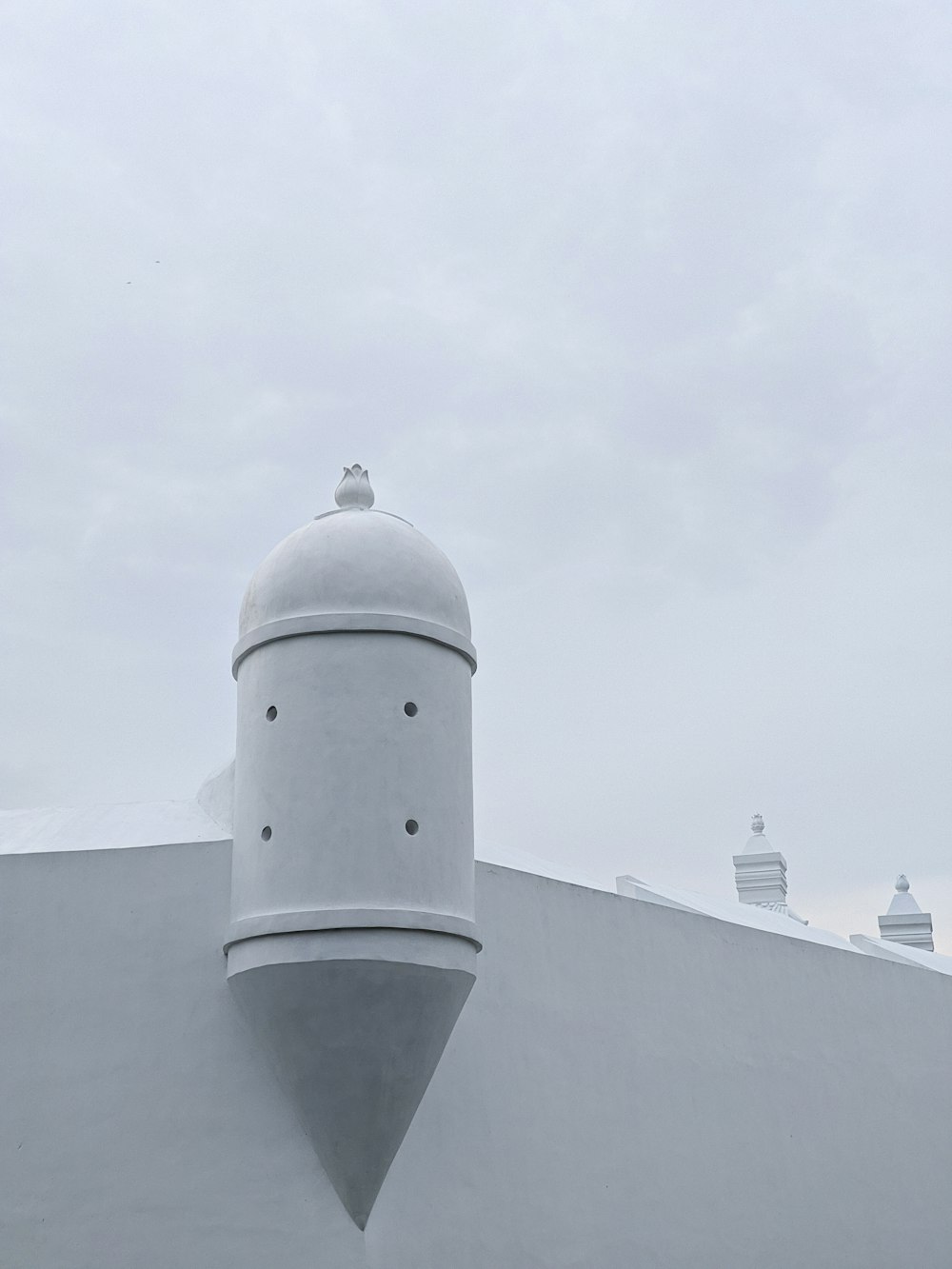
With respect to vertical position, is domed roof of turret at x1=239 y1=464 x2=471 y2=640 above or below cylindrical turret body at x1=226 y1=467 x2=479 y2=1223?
above

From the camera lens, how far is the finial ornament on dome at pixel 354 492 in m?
10.7

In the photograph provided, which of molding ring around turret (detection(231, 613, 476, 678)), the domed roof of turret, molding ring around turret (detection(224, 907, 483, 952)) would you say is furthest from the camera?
the domed roof of turret

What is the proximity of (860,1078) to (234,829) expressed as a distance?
9179 mm

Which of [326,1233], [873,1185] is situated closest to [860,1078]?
[873,1185]

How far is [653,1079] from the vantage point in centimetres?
1263

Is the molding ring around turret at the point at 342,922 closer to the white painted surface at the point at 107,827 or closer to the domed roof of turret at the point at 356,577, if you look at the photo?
the white painted surface at the point at 107,827

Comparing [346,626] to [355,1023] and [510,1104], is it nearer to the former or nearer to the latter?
[355,1023]

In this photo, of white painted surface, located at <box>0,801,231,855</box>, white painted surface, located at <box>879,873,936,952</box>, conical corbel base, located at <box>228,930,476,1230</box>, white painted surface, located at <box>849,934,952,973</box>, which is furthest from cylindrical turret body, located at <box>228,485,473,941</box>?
white painted surface, located at <box>879,873,936,952</box>

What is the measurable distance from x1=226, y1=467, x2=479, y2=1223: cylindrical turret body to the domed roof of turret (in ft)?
0.05

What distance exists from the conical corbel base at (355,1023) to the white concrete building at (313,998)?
2 cm

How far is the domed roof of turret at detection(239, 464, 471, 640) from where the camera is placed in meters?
9.66

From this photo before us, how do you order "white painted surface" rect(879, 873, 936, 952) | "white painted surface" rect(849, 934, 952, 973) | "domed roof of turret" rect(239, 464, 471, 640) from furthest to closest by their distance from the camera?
"white painted surface" rect(879, 873, 936, 952) → "white painted surface" rect(849, 934, 952, 973) → "domed roof of turret" rect(239, 464, 471, 640)

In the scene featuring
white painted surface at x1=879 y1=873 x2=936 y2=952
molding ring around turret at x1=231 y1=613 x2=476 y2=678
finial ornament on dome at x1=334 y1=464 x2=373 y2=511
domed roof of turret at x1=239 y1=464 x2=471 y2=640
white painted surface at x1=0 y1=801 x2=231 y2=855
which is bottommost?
white painted surface at x1=0 y1=801 x2=231 y2=855

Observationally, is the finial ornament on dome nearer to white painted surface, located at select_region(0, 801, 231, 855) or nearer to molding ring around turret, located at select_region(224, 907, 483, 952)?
white painted surface, located at select_region(0, 801, 231, 855)
